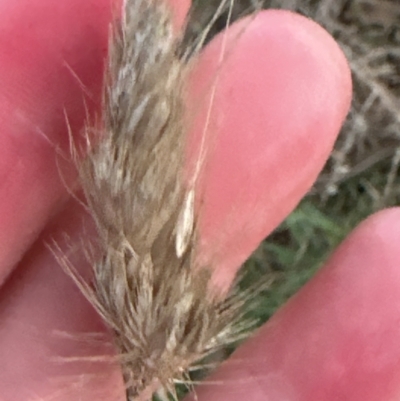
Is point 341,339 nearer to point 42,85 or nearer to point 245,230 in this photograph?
point 245,230

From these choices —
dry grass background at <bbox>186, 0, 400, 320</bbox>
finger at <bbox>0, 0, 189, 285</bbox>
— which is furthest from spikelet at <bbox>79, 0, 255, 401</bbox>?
dry grass background at <bbox>186, 0, 400, 320</bbox>

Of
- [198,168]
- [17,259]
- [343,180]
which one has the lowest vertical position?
[343,180]

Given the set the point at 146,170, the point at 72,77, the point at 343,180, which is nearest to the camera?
the point at 146,170

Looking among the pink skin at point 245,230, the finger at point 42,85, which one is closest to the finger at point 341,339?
the pink skin at point 245,230

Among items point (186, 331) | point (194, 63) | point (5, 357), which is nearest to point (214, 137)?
point (194, 63)

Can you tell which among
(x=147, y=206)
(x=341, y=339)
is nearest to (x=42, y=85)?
(x=147, y=206)

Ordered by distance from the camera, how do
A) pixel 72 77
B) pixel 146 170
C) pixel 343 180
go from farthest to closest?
pixel 343 180 → pixel 72 77 → pixel 146 170

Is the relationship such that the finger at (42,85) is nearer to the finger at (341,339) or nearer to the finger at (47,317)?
the finger at (47,317)

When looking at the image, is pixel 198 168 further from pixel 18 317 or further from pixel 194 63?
pixel 18 317
